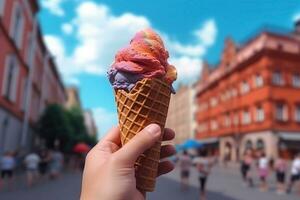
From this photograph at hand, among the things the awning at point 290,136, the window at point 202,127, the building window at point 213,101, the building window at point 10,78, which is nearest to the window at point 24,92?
the building window at point 10,78

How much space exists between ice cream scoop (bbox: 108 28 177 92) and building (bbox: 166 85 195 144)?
229ft

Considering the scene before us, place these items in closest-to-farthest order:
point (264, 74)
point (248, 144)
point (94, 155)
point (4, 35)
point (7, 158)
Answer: point (94, 155) < point (7, 158) < point (4, 35) < point (264, 74) < point (248, 144)

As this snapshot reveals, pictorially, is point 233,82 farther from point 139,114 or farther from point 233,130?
point 139,114

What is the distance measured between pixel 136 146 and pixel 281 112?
38063 mm

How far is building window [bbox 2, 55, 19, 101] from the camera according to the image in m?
22.6

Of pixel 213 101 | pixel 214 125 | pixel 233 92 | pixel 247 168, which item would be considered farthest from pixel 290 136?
pixel 247 168

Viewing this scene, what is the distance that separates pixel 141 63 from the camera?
2816 mm

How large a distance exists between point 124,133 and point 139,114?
0.20 metres

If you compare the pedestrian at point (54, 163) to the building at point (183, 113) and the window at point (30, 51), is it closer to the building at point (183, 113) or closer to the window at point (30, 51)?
the window at point (30, 51)

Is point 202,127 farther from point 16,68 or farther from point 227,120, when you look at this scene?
point 16,68

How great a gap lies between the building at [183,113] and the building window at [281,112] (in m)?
34.8

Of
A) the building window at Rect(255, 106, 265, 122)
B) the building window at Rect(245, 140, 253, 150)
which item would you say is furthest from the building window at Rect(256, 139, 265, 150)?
the building window at Rect(255, 106, 265, 122)

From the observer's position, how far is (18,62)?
2588 centimetres

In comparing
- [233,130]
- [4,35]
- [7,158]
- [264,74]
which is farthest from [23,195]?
[233,130]
